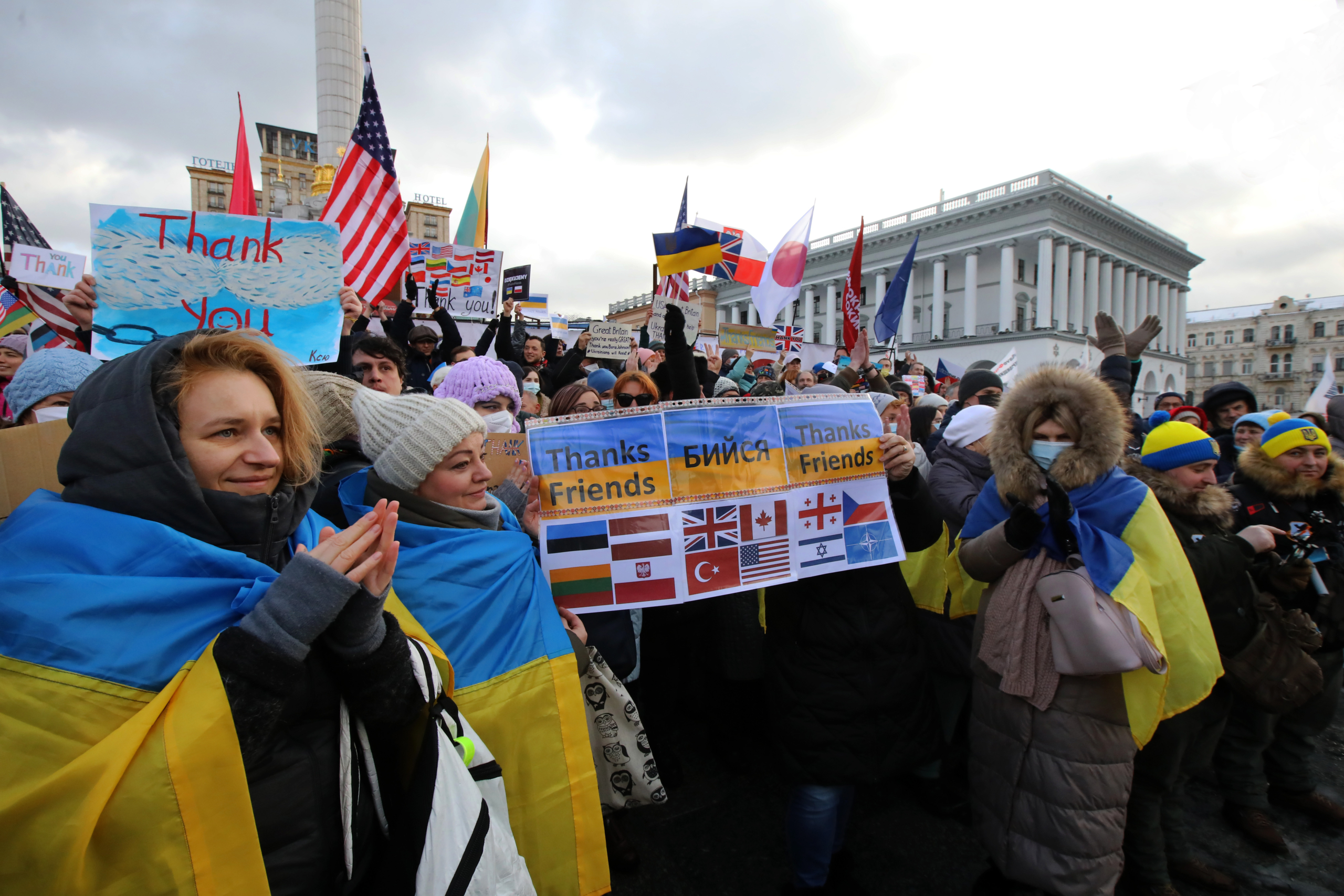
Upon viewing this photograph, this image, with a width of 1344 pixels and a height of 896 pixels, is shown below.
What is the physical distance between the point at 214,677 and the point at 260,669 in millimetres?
71

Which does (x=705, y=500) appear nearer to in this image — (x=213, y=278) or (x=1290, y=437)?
(x=213, y=278)

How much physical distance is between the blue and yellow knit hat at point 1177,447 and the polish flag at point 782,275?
229 inches

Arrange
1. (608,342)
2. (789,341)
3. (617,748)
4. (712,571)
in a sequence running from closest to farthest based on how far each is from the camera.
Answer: (617,748), (712,571), (608,342), (789,341)

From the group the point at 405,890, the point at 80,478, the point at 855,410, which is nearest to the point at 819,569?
the point at 855,410

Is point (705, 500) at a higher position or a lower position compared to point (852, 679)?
higher

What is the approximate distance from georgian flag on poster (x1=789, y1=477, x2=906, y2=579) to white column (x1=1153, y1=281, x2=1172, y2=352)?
6949cm

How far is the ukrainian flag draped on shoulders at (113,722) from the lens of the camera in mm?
1010

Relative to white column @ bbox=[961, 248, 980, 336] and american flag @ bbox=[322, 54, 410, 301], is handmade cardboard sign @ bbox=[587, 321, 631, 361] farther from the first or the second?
white column @ bbox=[961, 248, 980, 336]

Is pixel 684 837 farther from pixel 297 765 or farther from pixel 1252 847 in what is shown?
pixel 1252 847

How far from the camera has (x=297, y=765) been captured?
4.27 ft

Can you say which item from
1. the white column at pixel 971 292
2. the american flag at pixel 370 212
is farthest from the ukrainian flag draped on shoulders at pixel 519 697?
the white column at pixel 971 292

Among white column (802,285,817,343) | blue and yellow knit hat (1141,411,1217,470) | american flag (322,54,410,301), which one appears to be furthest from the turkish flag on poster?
white column (802,285,817,343)

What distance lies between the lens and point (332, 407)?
102 inches

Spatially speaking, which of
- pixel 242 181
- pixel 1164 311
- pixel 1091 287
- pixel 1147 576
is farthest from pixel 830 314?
pixel 1147 576
